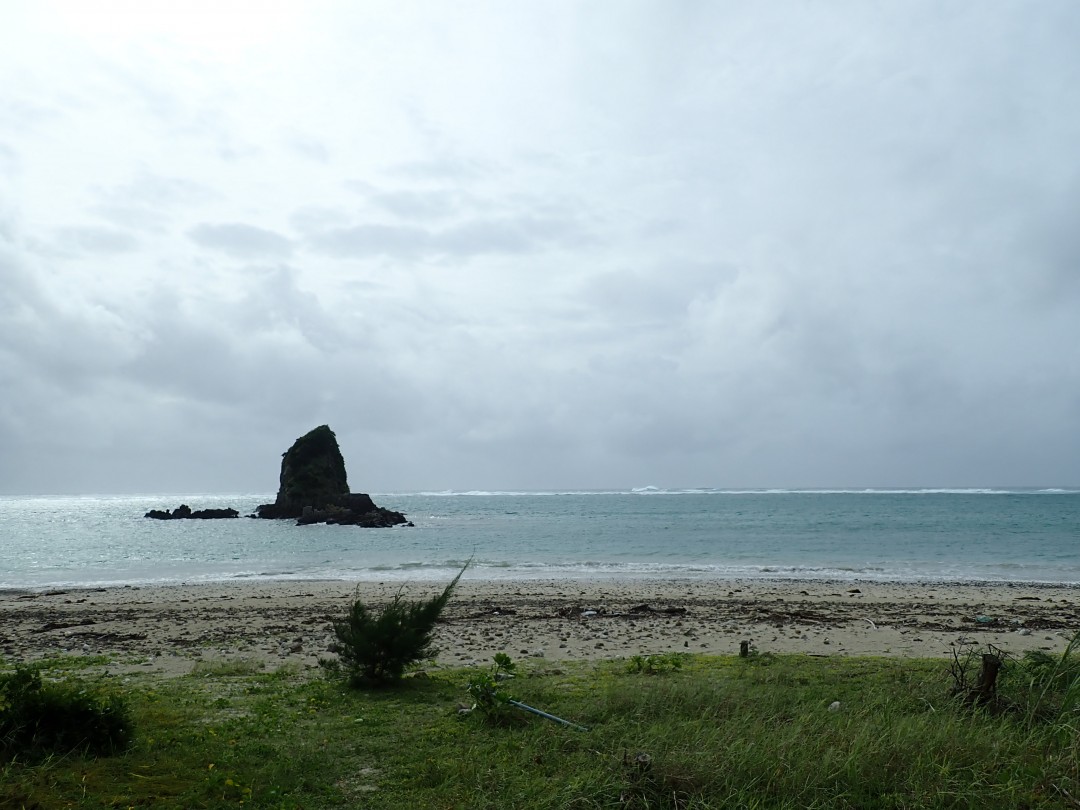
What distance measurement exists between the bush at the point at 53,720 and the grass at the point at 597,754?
0.77 ft

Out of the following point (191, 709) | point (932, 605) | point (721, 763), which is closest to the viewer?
point (721, 763)

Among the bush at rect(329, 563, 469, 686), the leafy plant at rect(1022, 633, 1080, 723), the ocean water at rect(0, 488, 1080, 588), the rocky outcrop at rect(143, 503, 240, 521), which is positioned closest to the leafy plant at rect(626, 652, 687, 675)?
the bush at rect(329, 563, 469, 686)

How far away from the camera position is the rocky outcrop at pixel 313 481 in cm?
10744

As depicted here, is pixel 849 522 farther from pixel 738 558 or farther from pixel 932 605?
pixel 932 605

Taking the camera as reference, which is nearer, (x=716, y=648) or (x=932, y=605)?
(x=716, y=648)

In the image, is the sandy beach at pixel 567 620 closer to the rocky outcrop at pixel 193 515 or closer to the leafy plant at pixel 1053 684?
the leafy plant at pixel 1053 684

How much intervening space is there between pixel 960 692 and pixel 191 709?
9262mm

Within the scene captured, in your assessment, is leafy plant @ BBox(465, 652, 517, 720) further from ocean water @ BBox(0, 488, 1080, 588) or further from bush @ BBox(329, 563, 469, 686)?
ocean water @ BBox(0, 488, 1080, 588)

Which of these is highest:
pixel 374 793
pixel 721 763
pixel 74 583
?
pixel 721 763

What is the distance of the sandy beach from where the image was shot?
1505 centimetres

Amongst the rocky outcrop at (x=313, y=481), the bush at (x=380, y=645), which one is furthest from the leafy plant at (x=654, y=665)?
the rocky outcrop at (x=313, y=481)

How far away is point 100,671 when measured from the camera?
40.1 feet

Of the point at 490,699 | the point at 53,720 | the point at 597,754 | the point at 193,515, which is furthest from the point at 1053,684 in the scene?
the point at 193,515

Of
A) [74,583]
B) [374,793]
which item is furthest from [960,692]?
[74,583]
